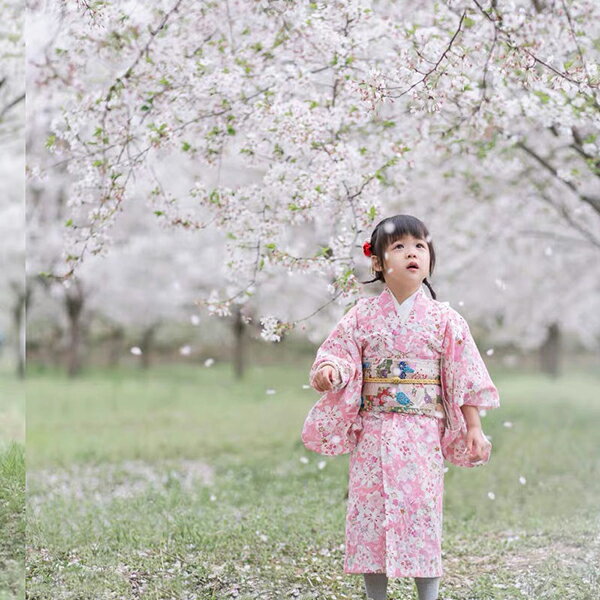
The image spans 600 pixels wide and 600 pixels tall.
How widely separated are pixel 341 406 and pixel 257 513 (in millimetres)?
1959

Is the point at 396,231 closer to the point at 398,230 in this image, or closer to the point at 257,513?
the point at 398,230

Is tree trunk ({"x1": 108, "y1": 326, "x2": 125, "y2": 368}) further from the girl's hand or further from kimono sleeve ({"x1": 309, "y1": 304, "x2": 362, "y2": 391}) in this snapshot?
the girl's hand

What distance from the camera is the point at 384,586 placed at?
8.82 feet

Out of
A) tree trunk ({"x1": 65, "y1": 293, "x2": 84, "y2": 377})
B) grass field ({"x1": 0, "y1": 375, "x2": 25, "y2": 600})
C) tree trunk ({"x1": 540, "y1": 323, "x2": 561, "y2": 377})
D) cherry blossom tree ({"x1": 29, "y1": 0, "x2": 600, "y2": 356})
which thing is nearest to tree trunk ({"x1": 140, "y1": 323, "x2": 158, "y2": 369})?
tree trunk ({"x1": 65, "y1": 293, "x2": 84, "y2": 377})

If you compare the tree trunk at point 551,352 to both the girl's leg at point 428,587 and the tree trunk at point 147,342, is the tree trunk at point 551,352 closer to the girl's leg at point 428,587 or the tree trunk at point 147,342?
the tree trunk at point 147,342

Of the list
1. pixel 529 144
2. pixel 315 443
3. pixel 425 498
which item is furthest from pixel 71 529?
pixel 529 144

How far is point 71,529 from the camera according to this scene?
4230mm

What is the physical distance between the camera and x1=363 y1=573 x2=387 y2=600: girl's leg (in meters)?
2.68

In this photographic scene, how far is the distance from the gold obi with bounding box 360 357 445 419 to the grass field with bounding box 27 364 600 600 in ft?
3.04

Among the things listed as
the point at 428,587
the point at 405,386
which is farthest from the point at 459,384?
the point at 428,587

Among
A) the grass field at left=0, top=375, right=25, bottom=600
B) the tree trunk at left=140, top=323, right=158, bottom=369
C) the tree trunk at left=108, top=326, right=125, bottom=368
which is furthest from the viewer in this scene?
the tree trunk at left=108, top=326, right=125, bottom=368

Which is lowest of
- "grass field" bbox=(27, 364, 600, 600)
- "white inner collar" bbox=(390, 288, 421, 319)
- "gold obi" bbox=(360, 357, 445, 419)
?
"grass field" bbox=(27, 364, 600, 600)

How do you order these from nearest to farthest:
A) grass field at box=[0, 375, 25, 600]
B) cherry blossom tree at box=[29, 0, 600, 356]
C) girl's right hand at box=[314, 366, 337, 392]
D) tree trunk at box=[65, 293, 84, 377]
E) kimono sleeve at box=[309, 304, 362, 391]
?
1. girl's right hand at box=[314, 366, 337, 392]
2. kimono sleeve at box=[309, 304, 362, 391]
3. grass field at box=[0, 375, 25, 600]
4. cherry blossom tree at box=[29, 0, 600, 356]
5. tree trunk at box=[65, 293, 84, 377]

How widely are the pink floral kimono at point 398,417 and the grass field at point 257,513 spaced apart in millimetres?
727
